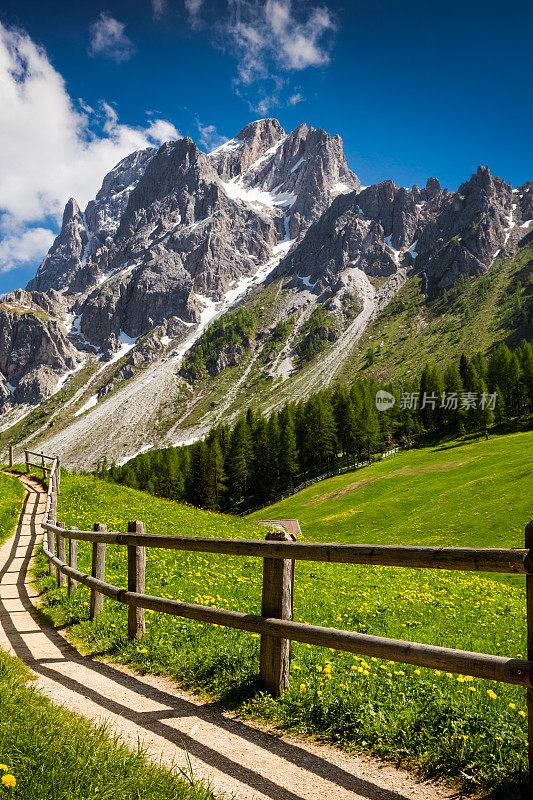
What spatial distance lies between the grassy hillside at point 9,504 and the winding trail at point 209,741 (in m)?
14.9

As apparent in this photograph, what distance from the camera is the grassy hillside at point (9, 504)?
22.0m

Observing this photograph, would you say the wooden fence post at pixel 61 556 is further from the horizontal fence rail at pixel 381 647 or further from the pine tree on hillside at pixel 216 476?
the pine tree on hillside at pixel 216 476

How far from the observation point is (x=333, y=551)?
5742 millimetres

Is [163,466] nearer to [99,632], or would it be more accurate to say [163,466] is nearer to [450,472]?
[450,472]

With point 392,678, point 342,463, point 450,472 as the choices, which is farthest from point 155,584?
point 342,463

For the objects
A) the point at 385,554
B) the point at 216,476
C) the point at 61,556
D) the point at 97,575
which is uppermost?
the point at 385,554

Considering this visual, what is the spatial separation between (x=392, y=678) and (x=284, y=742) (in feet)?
7.12

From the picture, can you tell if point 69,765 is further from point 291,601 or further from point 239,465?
point 239,465

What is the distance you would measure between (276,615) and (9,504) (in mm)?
24496

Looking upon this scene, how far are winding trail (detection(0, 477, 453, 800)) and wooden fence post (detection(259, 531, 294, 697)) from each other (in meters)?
0.70

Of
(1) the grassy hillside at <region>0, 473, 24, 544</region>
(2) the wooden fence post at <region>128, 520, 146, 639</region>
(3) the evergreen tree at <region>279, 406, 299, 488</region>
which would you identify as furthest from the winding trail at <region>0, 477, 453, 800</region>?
(3) the evergreen tree at <region>279, 406, 299, 488</region>

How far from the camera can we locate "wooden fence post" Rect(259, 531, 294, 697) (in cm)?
637

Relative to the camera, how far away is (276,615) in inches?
252

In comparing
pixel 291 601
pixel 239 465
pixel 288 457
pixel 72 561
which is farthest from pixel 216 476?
pixel 291 601
